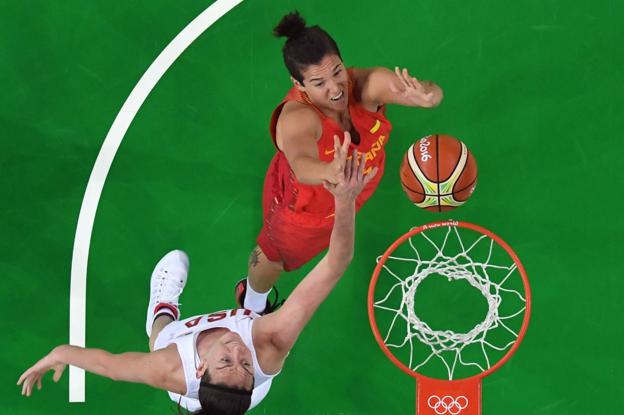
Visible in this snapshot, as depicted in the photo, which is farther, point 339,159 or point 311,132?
point 311,132

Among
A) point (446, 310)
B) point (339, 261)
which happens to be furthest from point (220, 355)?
point (446, 310)

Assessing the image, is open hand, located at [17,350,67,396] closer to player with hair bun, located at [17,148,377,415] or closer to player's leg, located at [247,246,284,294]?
player with hair bun, located at [17,148,377,415]

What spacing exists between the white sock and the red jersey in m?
0.76

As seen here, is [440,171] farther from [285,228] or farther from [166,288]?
[166,288]

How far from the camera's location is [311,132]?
4.86m

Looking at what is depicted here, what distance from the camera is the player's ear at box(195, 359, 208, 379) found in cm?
488

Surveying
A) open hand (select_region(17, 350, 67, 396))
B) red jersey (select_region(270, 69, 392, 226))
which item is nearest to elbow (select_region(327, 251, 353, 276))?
red jersey (select_region(270, 69, 392, 226))

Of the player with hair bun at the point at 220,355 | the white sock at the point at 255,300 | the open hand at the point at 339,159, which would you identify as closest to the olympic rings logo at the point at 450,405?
the player with hair bun at the point at 220,355

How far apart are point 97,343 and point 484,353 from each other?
2.66 meters

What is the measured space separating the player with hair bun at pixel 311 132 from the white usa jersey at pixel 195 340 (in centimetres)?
59

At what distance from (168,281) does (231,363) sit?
141cm

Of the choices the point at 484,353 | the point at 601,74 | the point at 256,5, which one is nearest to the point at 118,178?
the point at 256,5

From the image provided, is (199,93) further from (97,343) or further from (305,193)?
(97,343)

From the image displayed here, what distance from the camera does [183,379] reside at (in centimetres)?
510
